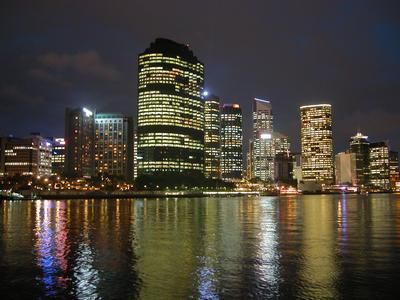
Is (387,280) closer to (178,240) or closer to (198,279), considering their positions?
(198,279)

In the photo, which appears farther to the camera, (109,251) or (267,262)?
(109,251)

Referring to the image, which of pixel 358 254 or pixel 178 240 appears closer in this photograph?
pixel 358 254

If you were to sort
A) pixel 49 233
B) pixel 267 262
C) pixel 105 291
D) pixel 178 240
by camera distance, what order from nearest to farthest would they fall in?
pixel 105 291, pixel 267 262, pixel 178 240, pixel 49 233

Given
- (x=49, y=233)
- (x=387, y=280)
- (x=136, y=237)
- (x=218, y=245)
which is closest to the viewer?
(x=387, y=280)

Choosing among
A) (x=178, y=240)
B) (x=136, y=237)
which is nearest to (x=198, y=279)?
(x=178, y=240)

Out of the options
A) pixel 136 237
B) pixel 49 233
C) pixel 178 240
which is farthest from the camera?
pixel 49 233

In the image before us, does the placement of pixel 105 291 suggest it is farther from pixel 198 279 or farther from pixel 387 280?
pixel 387 280

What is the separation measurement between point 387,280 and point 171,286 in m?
12.1

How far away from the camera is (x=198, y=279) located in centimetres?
2656

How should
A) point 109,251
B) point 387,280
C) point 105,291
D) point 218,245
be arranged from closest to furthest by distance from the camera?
point 105,291
point 387,280
point 109,251
point 218,245

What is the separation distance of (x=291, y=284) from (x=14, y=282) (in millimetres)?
15576

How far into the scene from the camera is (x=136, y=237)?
47.8m

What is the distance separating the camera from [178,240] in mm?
44844

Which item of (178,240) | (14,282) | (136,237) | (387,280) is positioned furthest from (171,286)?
(136,237)
